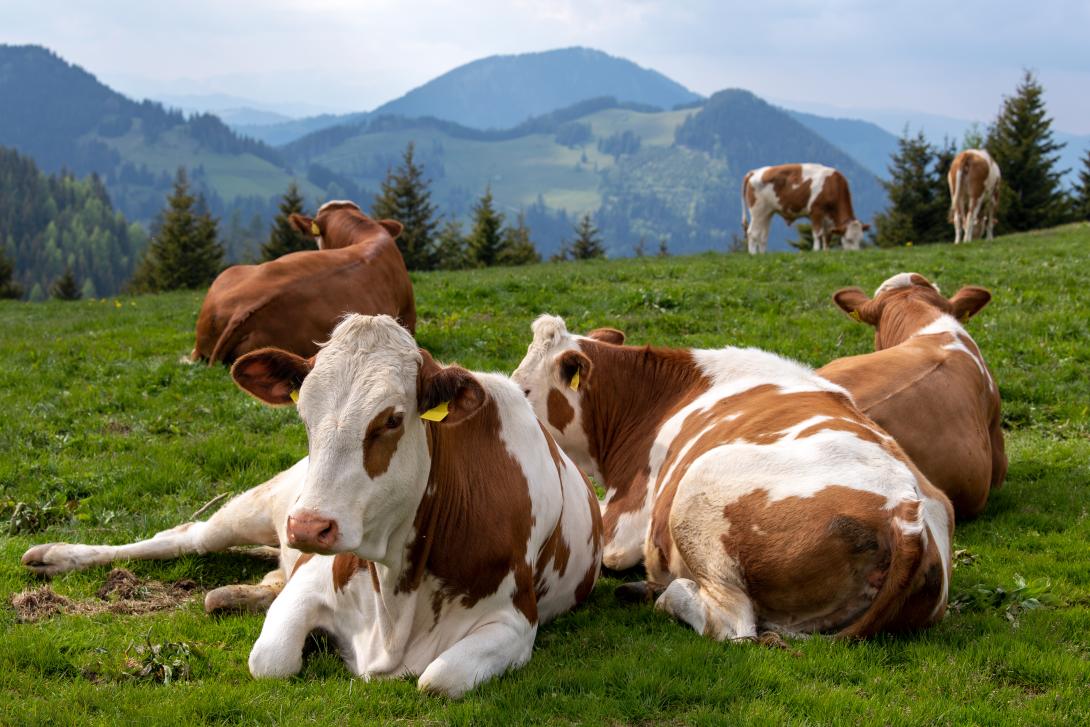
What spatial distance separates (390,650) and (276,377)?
1481 mm

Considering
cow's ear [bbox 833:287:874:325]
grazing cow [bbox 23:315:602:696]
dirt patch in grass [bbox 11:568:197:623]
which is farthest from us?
cow's ear [bbox 833:287:874:325]

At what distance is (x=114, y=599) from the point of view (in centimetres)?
644

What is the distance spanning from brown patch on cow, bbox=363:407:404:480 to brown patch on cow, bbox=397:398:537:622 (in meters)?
0.38

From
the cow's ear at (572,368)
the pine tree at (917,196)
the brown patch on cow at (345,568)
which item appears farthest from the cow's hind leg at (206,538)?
the pine tree at (917,196)

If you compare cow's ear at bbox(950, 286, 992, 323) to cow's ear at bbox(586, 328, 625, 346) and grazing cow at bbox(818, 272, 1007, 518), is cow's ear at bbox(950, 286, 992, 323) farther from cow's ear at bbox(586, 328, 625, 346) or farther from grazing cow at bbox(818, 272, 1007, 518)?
cow's ear at bbox(586, 328, 625, 346)

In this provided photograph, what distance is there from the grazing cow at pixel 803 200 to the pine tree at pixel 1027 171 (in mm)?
24901

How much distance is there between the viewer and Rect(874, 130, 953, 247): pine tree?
187ft

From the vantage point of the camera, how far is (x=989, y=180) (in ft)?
109

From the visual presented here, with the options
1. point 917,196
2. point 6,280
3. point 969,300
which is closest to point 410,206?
point 6,280

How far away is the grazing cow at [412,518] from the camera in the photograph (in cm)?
470

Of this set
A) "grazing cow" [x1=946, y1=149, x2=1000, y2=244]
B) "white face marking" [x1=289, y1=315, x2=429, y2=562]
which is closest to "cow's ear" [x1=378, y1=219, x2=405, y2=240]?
"white face marking" [x1=289, y1=315, x2=429, y2=562]

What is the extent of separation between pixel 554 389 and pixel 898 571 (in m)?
3.71

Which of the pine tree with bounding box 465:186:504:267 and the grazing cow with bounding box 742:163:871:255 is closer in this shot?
the grazing cow with bounding box 742:163:871:255

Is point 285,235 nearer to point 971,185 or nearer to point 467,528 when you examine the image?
point 971,185
